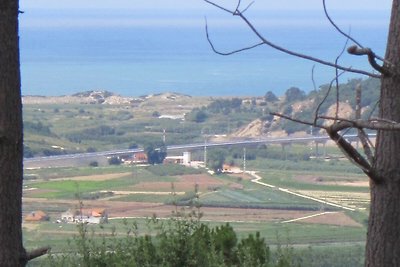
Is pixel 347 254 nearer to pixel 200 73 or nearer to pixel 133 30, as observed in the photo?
pixel 200 73

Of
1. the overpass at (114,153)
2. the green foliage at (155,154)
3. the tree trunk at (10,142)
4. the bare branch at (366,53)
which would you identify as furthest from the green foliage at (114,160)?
the bare branch at (366,53)

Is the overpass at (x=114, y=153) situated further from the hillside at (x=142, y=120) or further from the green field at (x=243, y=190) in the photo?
the green field at (x=243, y=190)

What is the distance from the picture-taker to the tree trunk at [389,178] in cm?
308

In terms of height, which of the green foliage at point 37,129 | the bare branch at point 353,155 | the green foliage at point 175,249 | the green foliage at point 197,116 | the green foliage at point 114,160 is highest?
the green foliage at point 197,116

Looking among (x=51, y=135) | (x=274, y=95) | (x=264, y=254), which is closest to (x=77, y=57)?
(x=274, y=95)

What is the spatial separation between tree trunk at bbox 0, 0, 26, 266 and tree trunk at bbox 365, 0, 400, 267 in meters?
1.16

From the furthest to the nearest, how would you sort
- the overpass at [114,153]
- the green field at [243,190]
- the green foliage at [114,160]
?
the green foliage at [114,160] < the overpass at [114,153] < the green field at [243,190]

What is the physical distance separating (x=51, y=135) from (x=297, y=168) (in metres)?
7.28

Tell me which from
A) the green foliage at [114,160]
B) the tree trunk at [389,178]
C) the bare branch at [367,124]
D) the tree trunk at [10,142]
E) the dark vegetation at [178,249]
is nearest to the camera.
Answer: the bare branch at [367,124]

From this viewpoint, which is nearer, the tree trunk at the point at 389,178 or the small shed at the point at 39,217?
the tree trunk at the point at 389,178

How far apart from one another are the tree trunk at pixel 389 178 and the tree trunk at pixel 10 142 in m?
1.16

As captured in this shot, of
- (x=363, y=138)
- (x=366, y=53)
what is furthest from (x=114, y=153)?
(x=366, y=53)

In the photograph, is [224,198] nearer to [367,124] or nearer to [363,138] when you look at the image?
[363,138]

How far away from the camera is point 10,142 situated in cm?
329
